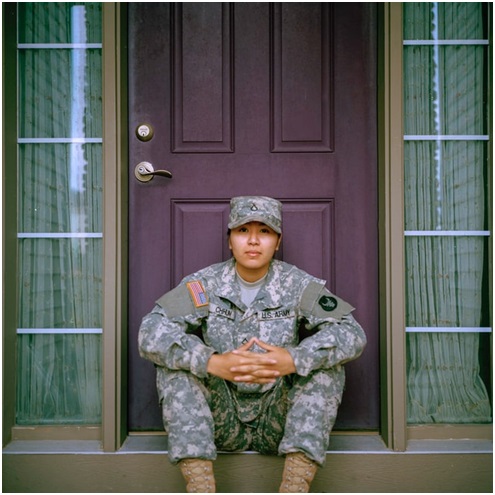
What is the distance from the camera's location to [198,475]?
1.64m

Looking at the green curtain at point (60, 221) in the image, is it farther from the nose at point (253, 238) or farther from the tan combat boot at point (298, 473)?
the tan combat boot at point (298, 473)

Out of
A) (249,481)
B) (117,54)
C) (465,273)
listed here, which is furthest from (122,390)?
(465,273)

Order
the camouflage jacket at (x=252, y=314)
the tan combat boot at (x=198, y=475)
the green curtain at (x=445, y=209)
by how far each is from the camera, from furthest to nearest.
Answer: the green curtain at (x=445, y=209)
the camouflage jacket at (x=252, y=314)
the tan combat boot at (x=198, y=475)

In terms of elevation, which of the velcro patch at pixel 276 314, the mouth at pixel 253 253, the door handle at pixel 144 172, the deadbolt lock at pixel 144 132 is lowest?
the velcro patch at pixel 276 314

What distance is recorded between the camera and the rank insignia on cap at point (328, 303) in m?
1.86

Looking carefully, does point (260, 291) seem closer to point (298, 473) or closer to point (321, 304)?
point (321, 304)

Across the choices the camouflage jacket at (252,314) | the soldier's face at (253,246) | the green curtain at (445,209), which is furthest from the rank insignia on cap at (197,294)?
the green curtain at (445,209)

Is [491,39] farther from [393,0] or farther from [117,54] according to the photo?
[117,54]

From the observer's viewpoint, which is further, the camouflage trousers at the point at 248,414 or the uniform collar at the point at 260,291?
the uniform collar at the point at 260,291

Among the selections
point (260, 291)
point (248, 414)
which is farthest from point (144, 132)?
point (248, 414)

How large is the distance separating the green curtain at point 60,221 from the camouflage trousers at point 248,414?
591 mm

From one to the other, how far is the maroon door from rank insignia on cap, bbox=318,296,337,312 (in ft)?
1.12

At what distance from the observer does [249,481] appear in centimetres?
193

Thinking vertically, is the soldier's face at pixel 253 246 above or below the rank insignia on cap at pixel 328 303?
above
